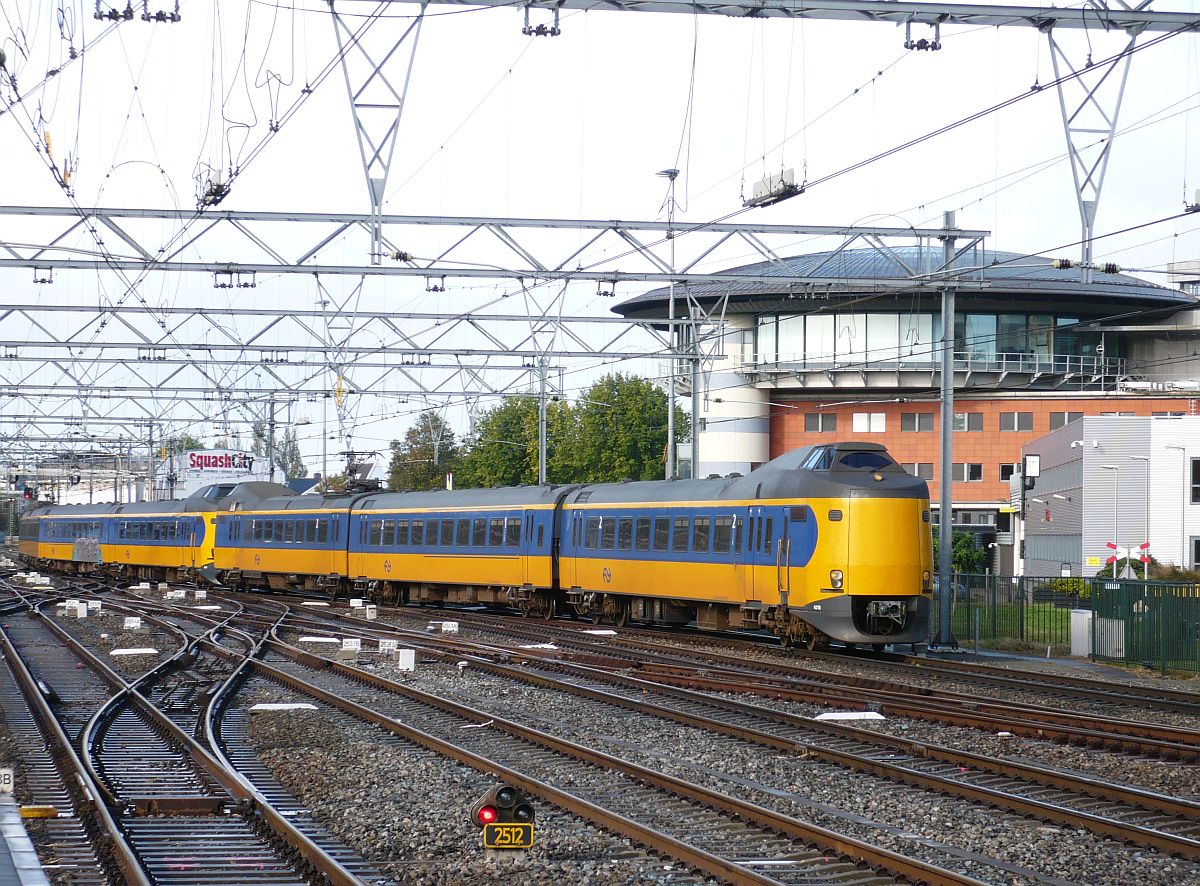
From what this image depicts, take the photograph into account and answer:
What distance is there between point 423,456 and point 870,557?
80147mm

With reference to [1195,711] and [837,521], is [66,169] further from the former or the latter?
[1195,711]

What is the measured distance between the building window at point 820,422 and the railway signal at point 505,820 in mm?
66274

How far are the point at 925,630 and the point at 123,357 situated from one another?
32478 millimetres

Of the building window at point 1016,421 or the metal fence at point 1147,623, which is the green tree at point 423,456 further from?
the metal fence at point 1147,623

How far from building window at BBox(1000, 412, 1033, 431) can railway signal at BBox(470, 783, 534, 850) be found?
67.1 metres

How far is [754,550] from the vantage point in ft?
82.4

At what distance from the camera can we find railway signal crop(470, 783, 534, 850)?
31.0ft

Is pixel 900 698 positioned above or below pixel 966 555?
below

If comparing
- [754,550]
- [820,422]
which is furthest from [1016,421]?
[754,550]

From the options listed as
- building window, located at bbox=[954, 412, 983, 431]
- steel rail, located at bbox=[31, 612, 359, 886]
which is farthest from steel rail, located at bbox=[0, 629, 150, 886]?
building window, located at bbox=[954, 412, 983, 431]

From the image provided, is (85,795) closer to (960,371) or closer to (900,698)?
(900,698)

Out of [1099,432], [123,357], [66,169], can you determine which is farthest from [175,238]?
[1099,432]

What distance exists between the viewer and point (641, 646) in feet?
86.7

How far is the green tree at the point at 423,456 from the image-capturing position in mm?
92938
